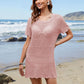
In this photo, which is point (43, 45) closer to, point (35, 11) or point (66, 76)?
point (35, 11)

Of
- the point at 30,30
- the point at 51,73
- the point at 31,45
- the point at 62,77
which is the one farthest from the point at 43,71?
the point at 62,77

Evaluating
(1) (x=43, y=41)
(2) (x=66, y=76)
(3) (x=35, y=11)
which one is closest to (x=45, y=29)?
(1) (x=43, y=41)

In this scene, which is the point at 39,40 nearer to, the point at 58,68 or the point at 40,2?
the point at 40,2

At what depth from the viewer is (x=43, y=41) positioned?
2256 mm

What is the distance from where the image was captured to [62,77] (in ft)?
20.0

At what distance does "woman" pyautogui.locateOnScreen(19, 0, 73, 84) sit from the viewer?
226 centimetres

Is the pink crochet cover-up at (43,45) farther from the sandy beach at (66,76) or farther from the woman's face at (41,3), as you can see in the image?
the sandy beach at (66,76)

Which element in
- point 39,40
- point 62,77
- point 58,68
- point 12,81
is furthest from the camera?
point 58,68

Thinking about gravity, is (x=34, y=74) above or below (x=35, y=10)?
below

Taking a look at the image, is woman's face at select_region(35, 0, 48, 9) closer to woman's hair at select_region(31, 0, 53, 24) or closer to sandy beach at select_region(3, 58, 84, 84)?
woman's hair at select_region(31, 0, 53, 24)

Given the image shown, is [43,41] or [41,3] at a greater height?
[41,3]

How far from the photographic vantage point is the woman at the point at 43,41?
7.41 ft

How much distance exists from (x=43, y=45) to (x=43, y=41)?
4 cm

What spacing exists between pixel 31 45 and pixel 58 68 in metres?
5.15
